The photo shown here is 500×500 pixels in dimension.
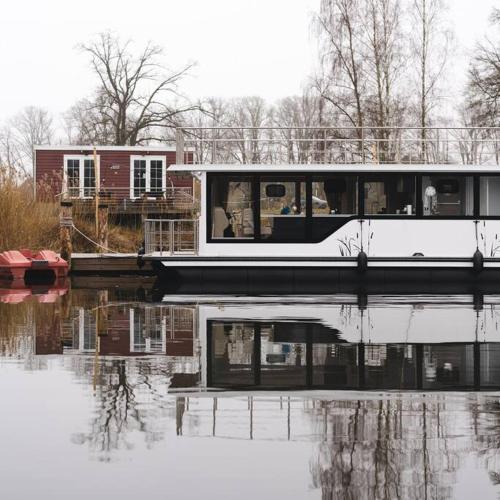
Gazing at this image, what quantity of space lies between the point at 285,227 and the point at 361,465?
52.4ft

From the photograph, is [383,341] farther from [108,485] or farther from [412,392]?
[108,485]

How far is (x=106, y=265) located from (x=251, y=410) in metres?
19.5

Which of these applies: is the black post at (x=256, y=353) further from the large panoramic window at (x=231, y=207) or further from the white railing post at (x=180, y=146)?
the white railing post at (x=180, y=146)

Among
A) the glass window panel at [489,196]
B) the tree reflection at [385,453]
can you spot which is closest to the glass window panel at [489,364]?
the tree reflection at [385,453]

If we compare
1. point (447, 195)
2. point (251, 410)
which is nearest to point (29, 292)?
point (447, 195)

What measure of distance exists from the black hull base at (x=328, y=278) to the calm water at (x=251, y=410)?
761cm

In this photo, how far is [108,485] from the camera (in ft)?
17.3

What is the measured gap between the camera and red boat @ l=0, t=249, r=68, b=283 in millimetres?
24297

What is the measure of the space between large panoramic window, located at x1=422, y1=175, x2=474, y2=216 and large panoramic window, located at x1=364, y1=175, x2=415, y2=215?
32 cm

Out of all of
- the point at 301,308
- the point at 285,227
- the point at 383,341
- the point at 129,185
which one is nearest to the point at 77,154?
the point at 129,185

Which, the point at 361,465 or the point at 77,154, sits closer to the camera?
the point at 361,465

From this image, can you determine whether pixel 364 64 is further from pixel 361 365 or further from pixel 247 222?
pixel 361 365

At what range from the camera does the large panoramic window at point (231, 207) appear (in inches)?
848

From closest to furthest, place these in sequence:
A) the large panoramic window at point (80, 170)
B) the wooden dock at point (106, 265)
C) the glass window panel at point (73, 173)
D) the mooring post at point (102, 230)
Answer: the wooden dock at point (106, 265)
the mooring post at point (102, 230)
the glass window panel at point (73, 173)
the large panoramic window at point (80, 170)
